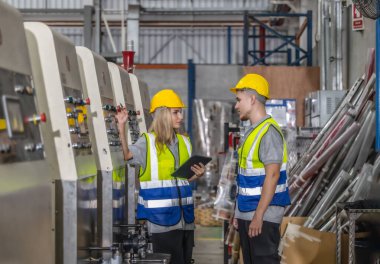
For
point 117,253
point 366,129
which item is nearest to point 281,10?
point 366,129

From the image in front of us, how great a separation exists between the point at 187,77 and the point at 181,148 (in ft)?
29.5

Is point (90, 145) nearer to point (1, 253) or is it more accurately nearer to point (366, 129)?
point (1, 253)

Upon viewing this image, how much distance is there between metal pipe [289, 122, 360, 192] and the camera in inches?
233

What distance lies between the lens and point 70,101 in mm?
3471

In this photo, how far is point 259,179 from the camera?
13.3 ft

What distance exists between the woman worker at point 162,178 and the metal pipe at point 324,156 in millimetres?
1897

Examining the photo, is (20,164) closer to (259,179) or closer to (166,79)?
(259,179)

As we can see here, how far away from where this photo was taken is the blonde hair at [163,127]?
4.42 m

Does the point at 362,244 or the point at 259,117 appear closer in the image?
the point at 259,117

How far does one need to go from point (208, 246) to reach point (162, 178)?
3.96 m

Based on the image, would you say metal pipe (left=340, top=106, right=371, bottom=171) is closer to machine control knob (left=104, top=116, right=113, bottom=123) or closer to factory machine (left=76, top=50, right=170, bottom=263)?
factory machine (left=76, top=50, right=170, bottom=263)

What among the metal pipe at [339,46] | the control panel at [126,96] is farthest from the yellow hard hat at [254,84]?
the metal pipe at [339,46]

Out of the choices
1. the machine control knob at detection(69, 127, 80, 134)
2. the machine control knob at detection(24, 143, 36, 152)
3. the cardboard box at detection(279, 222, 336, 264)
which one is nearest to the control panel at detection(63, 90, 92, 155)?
the machine control knob at detection(69, 127, 80, 134)

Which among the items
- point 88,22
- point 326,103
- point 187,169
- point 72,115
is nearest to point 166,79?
point 88,22
